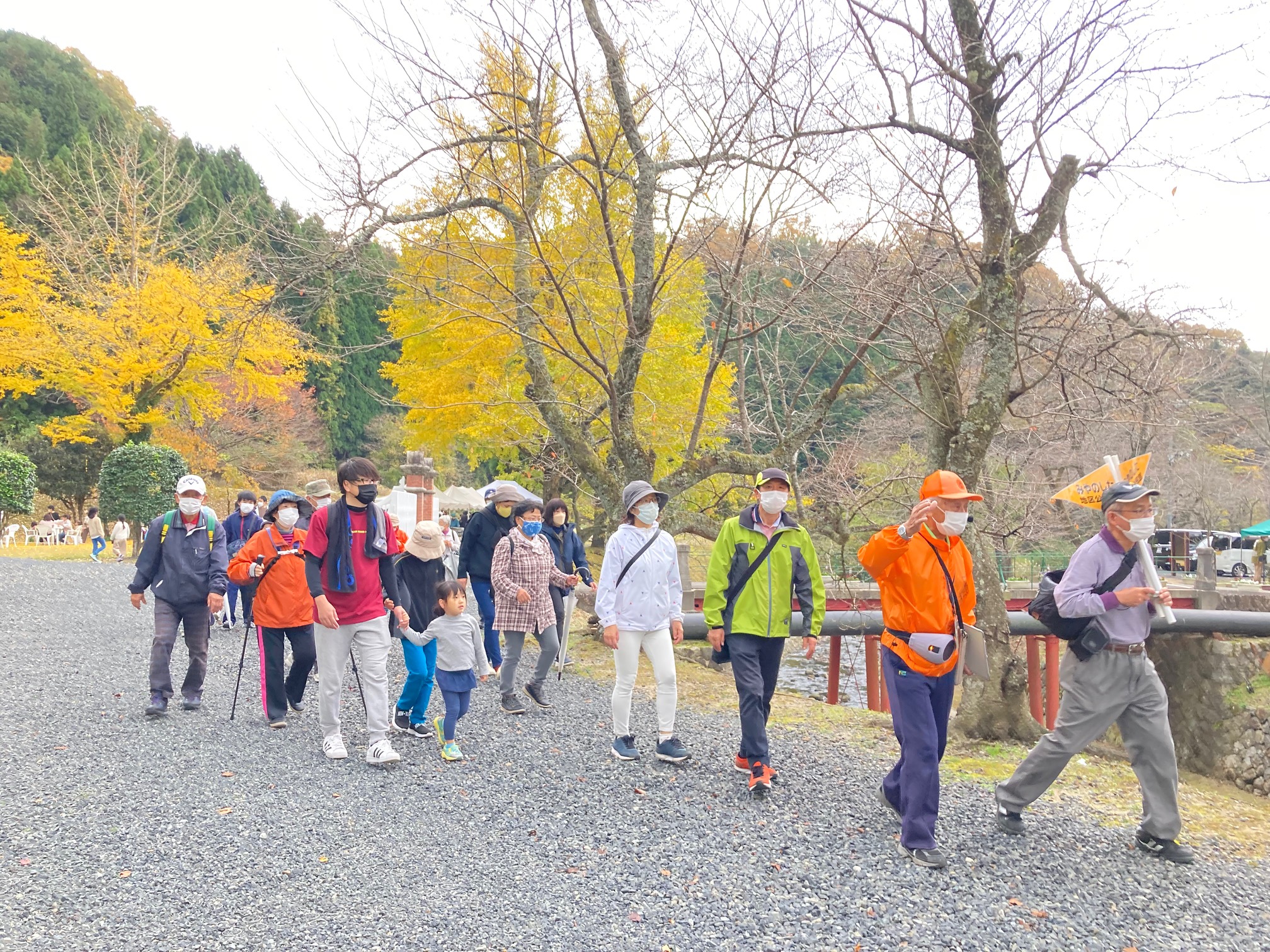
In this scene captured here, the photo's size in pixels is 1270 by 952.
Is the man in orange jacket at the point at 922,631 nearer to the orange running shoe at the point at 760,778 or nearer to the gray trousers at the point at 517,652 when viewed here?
the orange running shoe at the point at 760,778

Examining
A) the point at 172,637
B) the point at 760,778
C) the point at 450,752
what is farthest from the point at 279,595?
the point at 760,778

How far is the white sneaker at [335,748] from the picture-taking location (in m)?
5.55

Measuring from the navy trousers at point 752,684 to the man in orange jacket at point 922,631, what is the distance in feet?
3.09

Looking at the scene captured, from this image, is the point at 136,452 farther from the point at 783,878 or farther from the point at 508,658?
the point at 783,878

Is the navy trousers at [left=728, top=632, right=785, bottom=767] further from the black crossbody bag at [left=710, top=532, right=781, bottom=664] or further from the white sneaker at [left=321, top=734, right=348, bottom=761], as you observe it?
the white sneaker at [left=321, top=734, right=348, bottom=761]

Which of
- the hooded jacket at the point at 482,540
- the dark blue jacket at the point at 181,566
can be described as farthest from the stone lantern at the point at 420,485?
the dark blue jacket at the point at 181,566

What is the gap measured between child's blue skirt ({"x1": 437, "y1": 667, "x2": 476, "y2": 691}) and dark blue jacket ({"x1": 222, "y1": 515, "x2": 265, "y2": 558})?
4.52 m

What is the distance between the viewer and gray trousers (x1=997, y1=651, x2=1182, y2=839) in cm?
423

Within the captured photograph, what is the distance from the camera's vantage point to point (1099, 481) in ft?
14.8

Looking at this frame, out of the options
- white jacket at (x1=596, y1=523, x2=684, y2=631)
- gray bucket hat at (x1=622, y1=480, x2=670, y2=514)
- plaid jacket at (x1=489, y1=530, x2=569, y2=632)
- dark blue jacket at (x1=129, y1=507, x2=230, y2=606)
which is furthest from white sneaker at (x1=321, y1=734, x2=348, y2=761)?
gray bucket hat at (x1=622, y1=480, x2=670, y2=514)

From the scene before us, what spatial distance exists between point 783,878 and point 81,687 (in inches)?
270

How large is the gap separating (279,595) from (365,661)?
1.29m

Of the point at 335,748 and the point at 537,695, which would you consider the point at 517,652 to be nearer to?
the point at 537,695

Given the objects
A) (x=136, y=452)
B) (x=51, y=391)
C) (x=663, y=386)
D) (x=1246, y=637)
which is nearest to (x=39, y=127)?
(x=51, y=391)
